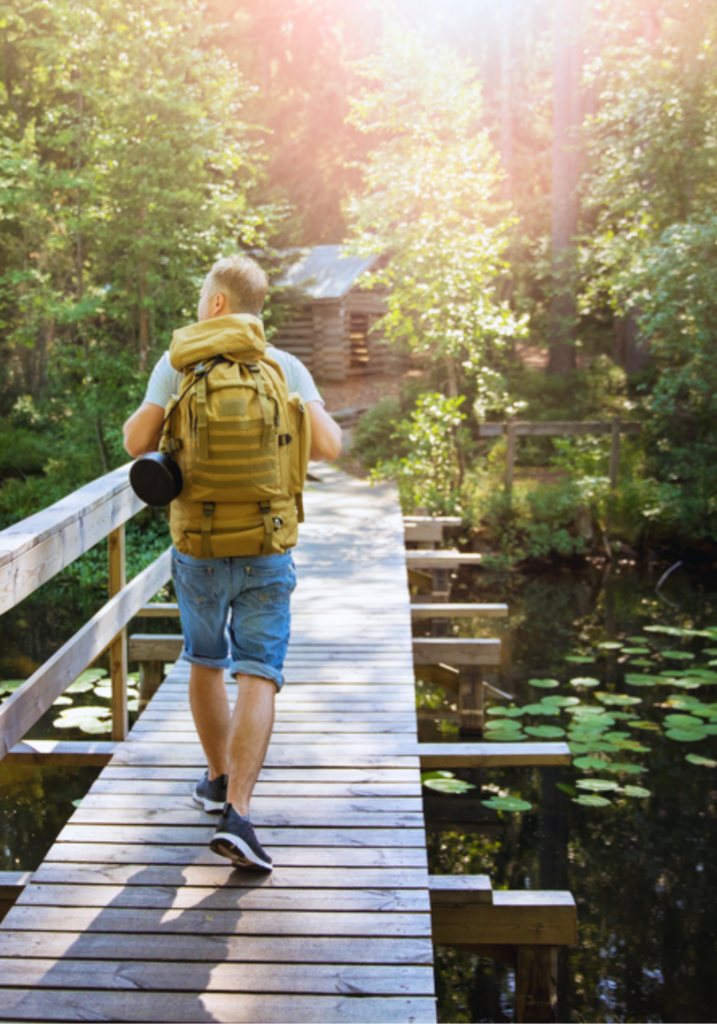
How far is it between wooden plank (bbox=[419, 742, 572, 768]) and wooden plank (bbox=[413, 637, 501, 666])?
1.52 meters

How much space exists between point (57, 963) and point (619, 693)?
19.4 feet

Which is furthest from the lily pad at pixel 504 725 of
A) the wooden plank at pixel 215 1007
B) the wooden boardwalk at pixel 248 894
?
the wooden plank at pixel 215 1007

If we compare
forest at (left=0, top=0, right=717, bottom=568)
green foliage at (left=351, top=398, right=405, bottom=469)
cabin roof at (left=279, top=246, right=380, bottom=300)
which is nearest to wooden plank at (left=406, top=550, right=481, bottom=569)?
forest at (left=0, top=0, right=717, bottom=568)

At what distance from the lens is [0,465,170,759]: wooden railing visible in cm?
280

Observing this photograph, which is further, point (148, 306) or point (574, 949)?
point (148, 306)

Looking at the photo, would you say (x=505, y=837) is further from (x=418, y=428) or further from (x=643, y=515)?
(x=643, y=515)

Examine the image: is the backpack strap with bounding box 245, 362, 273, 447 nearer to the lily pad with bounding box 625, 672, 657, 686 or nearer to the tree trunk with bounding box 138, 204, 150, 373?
the lily pad with bounding box 625, 672, 657, 686

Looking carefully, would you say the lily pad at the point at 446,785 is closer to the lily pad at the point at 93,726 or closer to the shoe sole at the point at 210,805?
the lily pad at the point at 93,726

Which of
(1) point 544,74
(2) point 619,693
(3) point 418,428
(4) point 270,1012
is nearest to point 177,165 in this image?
(3) point 418,428

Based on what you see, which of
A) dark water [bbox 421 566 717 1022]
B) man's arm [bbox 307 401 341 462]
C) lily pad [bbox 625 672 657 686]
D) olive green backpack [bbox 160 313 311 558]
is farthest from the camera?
lily pad [bbox 625 672 657 686]

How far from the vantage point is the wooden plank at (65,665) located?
2.91 meters

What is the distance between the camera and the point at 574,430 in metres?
12.7

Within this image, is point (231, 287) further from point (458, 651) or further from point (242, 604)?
point (458, 651)

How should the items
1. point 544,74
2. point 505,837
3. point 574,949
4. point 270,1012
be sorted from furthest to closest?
point 544,74 → point 505,837 → point 574,949 → point 270,1012
